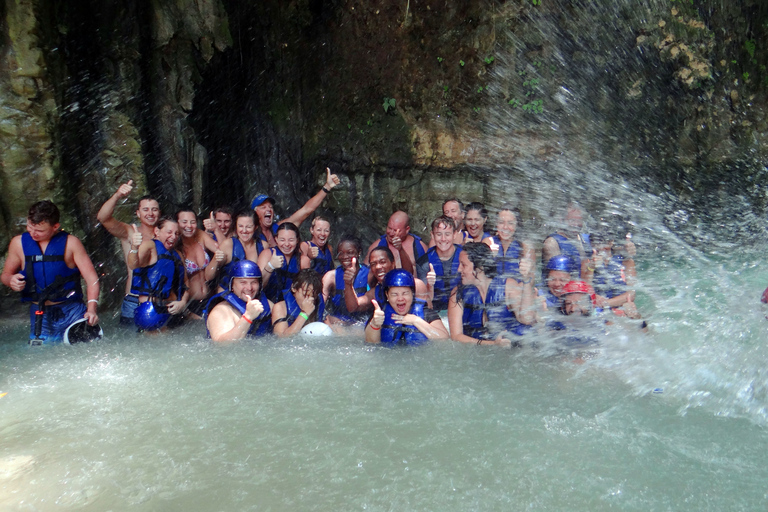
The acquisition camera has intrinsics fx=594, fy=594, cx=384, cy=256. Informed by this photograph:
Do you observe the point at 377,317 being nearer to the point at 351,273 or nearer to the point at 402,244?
the point at 351,273

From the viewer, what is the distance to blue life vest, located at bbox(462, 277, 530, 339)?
438 cm

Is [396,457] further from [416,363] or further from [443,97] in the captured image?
[443,97]

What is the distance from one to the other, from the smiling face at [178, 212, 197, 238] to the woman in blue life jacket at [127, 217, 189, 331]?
0.94ft

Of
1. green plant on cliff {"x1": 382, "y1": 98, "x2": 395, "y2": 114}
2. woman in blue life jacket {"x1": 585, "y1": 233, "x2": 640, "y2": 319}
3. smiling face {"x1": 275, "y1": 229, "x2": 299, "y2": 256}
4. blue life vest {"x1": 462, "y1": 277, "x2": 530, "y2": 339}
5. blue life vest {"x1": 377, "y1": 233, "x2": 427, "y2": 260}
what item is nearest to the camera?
blue life vest {"x1": 462, "y1": 277, "x2": 530, "y2": 339}

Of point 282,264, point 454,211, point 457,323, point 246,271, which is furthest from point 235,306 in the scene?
point 454,211

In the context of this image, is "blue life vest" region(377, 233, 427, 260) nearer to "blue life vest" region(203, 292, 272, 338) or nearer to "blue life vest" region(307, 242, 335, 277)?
"blue life vest" region(307, 242, 335, 277)

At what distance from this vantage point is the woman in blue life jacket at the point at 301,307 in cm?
471

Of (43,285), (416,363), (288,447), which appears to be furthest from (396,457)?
(43,285)

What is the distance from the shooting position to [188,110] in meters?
7.03

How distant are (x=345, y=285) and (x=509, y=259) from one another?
4.64 feet

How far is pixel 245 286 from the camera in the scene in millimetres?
4566

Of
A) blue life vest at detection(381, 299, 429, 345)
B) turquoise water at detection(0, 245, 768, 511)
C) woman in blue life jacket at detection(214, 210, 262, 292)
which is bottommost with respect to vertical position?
turquoise water at detection(0, 245, 768, 511)

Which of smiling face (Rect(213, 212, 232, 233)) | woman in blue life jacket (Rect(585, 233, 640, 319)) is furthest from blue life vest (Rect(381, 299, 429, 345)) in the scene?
smiling face (Rect(213, 212, 232, 233))

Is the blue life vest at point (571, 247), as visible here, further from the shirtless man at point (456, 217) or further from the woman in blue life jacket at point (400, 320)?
the woman in blue life jacket at point (400, 320)
